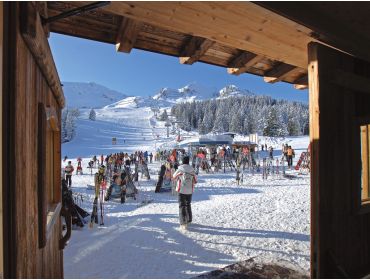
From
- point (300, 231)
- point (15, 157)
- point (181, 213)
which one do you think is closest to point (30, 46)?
point (15, 157)

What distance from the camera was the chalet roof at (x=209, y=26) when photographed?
2146 millimetres

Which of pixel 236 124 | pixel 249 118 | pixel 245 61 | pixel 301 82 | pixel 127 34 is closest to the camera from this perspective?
pixel 127 34

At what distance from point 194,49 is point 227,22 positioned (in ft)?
2.64

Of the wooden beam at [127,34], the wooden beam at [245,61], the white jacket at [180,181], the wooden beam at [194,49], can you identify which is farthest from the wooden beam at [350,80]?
the white jacket at [180,181]

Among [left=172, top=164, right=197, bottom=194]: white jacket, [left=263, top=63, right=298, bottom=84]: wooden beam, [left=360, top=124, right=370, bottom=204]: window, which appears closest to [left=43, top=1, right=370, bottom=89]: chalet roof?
[left=263, top=63, right=298, bottom=84]: wooden beam

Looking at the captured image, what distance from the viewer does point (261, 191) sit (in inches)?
512

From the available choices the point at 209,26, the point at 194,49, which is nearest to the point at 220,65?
the point at 194,49

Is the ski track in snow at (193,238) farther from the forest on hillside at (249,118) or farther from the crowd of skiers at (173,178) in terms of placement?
the forest on hillside at (249,118)

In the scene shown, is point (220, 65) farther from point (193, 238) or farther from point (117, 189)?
point (117, 189)

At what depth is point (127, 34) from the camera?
2.68m

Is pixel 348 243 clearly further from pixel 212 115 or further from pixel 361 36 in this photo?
pixel 212 115

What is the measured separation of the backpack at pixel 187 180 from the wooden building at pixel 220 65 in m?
4.51

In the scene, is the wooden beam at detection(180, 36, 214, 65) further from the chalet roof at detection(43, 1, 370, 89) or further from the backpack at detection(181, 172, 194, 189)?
the backpack at detection(181, 172, 194, 189)

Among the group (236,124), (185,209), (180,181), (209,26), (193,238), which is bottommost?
(193,238)
